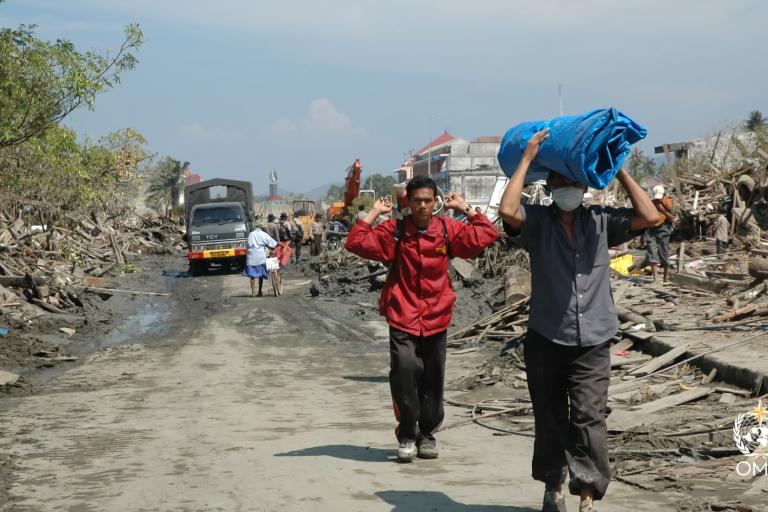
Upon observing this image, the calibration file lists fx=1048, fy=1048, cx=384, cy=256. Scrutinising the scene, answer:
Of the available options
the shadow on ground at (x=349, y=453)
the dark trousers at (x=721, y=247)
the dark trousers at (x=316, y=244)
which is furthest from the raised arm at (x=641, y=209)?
the dark trousers at (x=316, y=244)

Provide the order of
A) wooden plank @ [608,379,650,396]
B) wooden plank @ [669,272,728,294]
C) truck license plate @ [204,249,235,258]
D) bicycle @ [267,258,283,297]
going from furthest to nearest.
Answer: truck license plate @ [204,249,235,258]
bicycle @ [267,258,283,297]
wooden plank @ [669,272,728,294]
wooden plank @ [608,379,650,396]

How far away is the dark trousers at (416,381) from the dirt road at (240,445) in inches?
11.2

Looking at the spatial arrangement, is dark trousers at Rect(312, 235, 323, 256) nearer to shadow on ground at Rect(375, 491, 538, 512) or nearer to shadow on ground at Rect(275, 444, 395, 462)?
shadow on ground at Rect(275, 444, 395, 462)

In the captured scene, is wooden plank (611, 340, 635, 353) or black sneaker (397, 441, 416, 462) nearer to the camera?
black sneaker (397, 441, 416, 462)

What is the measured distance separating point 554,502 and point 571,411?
0.53 m

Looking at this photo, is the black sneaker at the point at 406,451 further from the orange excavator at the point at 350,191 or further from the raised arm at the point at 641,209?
the orange excavator at the point at 350,191

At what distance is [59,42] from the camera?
51.5 feet

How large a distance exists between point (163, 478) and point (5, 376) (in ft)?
19.8

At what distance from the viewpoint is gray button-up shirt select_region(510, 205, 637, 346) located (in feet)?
18.7

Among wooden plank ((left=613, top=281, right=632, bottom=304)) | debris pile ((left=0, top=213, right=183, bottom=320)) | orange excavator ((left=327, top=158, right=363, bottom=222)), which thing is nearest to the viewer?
wooden plank ((left=613, top=281, right=632, bottom=304))

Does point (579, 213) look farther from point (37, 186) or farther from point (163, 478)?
point (37, 186)

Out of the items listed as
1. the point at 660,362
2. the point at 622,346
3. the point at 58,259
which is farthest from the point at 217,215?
the point at 660,362

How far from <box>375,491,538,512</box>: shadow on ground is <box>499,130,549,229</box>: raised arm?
1.68m

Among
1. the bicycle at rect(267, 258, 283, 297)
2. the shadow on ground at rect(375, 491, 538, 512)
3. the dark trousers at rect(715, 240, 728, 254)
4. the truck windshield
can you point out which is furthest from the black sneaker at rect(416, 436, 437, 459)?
the truck windshield
